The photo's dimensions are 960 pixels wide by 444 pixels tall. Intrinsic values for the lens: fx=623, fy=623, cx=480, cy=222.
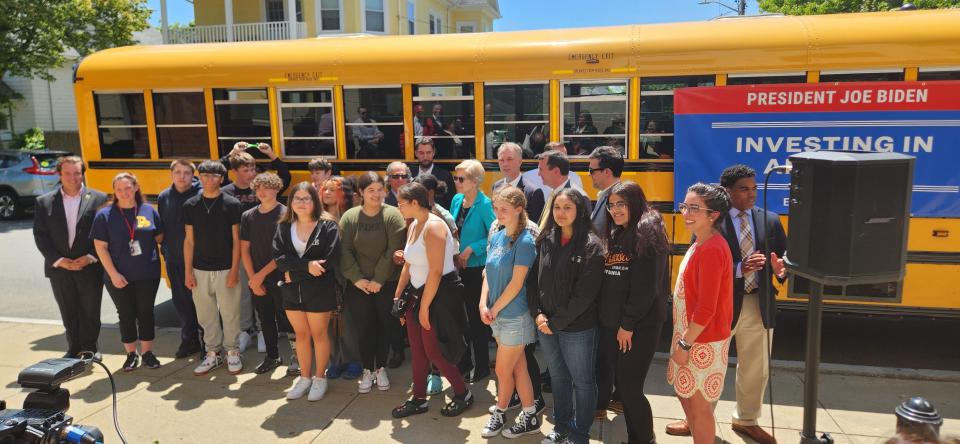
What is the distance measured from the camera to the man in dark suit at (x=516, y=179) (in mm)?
4926

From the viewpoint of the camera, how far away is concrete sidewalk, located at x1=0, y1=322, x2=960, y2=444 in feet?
13.8

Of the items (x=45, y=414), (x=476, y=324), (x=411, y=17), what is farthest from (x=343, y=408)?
(x=411, y=17)

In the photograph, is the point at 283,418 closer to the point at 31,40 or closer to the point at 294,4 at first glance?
the point at 31,40

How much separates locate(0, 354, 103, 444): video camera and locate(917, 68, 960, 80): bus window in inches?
239

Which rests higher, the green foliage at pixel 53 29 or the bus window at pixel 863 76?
the green foliage at pixel 53 29

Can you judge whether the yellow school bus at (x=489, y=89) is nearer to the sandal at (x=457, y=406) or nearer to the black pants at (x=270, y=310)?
the black pants at (x=270, y=310)

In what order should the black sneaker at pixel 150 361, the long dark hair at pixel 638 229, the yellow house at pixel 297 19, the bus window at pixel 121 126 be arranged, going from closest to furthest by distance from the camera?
1. the long dark hair at pixel 638 229
2. the black sneaker at pixel 150 361
3. the bus window at pixel 121 126
4. the yellow house at pixel 297 19

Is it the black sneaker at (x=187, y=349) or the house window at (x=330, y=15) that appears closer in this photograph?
the black sneaker at (x=187, y=349)

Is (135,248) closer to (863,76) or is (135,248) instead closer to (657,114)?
(657,114)

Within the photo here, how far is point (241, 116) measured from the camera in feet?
21.7

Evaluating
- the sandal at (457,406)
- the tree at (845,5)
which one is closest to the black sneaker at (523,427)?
the sandal at (457,406)

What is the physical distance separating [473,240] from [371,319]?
1.01 m

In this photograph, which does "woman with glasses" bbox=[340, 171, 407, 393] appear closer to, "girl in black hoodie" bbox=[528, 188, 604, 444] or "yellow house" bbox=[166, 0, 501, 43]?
"girl in black hoodie" bbox=[528, 188, 604, 444]

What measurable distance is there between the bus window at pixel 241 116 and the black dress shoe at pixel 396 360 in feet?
8.85
